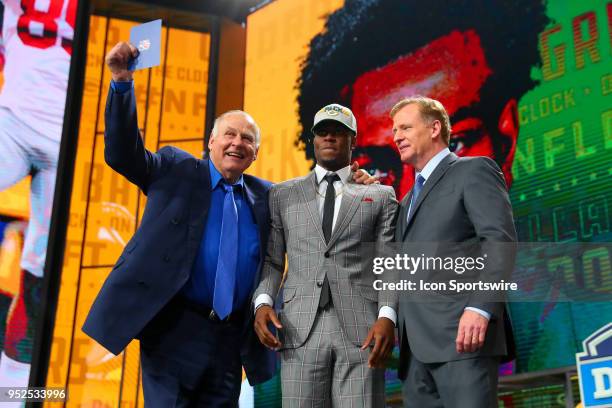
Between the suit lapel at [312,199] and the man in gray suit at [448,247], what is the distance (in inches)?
9.5

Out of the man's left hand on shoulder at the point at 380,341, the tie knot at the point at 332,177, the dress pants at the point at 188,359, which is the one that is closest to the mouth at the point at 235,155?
the tie knot at the point at 332,177

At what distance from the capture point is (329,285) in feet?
6.32

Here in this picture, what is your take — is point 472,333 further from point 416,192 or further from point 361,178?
point 361,178

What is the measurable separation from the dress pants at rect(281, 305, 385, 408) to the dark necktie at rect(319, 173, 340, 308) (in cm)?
7

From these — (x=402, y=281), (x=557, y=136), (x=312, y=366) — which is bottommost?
(x=312, y=366)

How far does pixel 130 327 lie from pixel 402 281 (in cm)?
84

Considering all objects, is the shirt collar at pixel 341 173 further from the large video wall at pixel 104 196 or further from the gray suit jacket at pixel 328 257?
the large video wall at pixel 104 196

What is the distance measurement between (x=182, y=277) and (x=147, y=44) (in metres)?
0.72

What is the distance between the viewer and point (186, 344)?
6.84ft

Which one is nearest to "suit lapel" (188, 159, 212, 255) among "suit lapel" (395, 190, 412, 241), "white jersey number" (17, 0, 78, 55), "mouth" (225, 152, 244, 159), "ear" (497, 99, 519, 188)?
"mouth" (225, 152, 244, 159)

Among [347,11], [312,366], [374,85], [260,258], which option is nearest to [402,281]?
[312,366]

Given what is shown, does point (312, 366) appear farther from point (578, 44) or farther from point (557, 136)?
point (578, 44)

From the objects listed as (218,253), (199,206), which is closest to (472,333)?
(218,253)

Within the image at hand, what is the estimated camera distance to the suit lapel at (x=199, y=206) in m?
2.16
